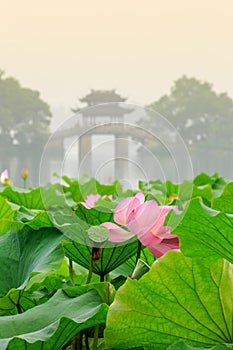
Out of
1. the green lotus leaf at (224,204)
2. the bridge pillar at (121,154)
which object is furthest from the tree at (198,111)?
the green lotus leaf at (224,204)

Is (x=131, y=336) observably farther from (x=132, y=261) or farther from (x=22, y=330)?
(x=132, y=261)

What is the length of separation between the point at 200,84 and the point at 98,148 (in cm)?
2412

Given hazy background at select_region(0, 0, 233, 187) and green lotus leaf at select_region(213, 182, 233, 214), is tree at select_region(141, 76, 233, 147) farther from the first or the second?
green lotus leaf at select_region(213, 182, 233, 214)

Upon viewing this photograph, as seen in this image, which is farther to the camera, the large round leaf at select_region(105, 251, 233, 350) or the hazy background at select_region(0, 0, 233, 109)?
the hazy background at select_region(0, 0, 233, 109)

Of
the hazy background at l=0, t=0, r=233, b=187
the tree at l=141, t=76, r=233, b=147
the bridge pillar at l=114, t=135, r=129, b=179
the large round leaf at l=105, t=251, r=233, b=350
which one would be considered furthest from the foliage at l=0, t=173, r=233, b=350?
the hazy background at l=0, t=0, r=233, b=187

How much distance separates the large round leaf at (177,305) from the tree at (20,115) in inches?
809

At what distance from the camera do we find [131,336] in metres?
0.49

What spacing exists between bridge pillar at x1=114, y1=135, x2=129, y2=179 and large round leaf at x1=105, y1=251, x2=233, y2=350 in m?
0.25

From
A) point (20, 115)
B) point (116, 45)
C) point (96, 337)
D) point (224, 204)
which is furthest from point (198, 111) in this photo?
point (96, 337)

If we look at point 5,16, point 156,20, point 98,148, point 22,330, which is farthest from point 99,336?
point 156,20

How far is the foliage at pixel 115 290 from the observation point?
482mm

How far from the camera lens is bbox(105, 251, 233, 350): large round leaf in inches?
18.9

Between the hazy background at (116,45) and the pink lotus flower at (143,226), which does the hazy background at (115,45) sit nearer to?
the hazy background at (116,45)

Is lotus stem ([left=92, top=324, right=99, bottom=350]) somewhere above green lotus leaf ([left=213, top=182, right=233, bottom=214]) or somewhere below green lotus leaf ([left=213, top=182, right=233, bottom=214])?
below
